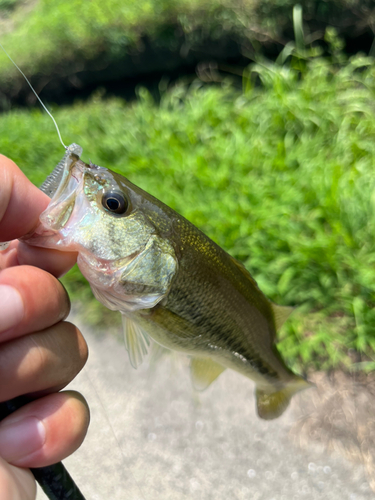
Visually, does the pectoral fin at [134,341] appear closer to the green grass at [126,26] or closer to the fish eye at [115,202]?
the fish eye at [115,202]

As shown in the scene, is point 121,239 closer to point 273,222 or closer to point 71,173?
point 71,173

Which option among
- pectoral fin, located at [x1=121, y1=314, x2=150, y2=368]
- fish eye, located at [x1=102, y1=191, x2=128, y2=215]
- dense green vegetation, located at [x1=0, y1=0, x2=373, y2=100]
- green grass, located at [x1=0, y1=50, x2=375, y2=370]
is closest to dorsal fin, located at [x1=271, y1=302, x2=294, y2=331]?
pectoral fin, located at [x1=121, y1=314, x2=150, y2=368]

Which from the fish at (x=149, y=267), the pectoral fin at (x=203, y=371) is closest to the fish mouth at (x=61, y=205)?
the fish at (x=149, y=267)

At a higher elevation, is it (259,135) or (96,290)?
(96,290)

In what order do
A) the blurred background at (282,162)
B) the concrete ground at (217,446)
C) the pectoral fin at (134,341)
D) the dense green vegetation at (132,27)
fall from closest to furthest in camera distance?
the pectoral fin at (134,341), the concrete ground at (217,446), the blurred background at (282,162), the dense green vegetation at (132,27)

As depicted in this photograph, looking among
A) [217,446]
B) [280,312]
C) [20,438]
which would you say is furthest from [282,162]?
[20,438]

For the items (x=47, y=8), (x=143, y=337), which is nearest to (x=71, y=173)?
(x=143, y=337)
